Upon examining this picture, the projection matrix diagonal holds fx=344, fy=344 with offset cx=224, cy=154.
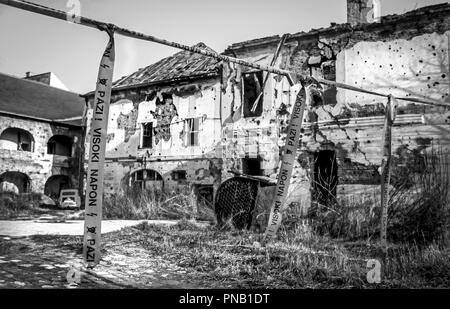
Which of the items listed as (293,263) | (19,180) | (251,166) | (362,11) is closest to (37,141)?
(19,180)

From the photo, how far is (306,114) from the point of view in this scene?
1316 cm

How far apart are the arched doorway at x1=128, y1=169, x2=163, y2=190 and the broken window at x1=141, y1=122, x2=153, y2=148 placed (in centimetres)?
136

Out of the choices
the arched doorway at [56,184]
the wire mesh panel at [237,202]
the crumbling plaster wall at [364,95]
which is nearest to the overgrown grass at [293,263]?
the wire mesh panel at [237,202]

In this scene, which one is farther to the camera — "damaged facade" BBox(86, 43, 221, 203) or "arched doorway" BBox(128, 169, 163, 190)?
"arched doorway" BBox(128, 169, 163, 190)

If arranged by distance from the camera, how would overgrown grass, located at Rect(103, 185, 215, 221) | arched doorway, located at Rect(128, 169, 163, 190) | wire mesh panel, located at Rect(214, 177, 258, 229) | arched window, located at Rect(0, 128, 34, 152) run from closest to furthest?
wire mesh panel, located at Rect(214, 177, 258, 229) < overgrown grass, located at Rect(103, 185, 215, 221) < arched doorway, located at Rect(128, 169, 163, 190) < arched window, located at Rect(0, 128, 34, 152)

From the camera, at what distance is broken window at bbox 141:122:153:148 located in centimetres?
1741

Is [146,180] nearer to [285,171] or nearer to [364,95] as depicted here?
[364,95]

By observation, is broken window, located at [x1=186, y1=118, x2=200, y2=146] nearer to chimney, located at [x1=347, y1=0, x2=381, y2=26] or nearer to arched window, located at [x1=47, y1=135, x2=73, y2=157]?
chimney, located at [x1=347, y1=0, x2=381, y2=26]

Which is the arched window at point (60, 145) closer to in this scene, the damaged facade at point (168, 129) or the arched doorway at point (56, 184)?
the arched doorway at point (56, 184)

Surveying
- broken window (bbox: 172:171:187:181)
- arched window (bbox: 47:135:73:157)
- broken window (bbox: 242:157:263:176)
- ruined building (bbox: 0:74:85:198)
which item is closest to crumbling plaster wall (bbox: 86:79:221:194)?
broken window (bbox: 172:171:187:181)

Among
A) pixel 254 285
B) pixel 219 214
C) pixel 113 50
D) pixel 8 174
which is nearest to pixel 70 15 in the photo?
pixel 113 50

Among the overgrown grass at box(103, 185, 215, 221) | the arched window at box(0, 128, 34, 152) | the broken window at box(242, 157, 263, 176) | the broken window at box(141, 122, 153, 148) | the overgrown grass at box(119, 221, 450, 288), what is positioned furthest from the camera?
the arched window at box(0, 128, 34, 152)

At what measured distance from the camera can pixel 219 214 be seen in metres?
8.41
